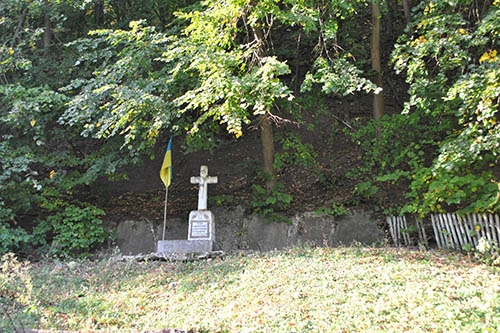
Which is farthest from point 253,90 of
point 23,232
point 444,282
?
point 23,232

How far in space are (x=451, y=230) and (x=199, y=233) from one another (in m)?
4.68

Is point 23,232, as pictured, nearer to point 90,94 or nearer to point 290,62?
point 90,94

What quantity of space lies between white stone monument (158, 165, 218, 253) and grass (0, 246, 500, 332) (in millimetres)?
1125

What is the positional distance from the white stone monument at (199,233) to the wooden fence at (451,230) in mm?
3629

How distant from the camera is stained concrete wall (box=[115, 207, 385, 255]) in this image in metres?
9.12

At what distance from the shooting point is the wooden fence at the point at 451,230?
6.44 metres

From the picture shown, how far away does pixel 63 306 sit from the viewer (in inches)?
210

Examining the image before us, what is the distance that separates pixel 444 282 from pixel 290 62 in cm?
731

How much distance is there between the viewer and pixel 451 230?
712 centimetres

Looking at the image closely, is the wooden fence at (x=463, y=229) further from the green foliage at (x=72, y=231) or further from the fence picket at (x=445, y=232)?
the green foliage at (x=72, y=231)

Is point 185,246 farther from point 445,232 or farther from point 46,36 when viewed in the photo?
point 46,36

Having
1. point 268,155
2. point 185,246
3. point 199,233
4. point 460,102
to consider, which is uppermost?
point 460,102

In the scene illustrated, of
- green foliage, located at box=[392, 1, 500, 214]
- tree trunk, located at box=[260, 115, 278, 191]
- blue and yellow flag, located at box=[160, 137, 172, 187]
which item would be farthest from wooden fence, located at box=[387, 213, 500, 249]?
blue and yellow flag, located at box=[160, 137, 172, 187]

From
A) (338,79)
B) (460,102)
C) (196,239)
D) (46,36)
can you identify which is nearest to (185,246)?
(196,239)
